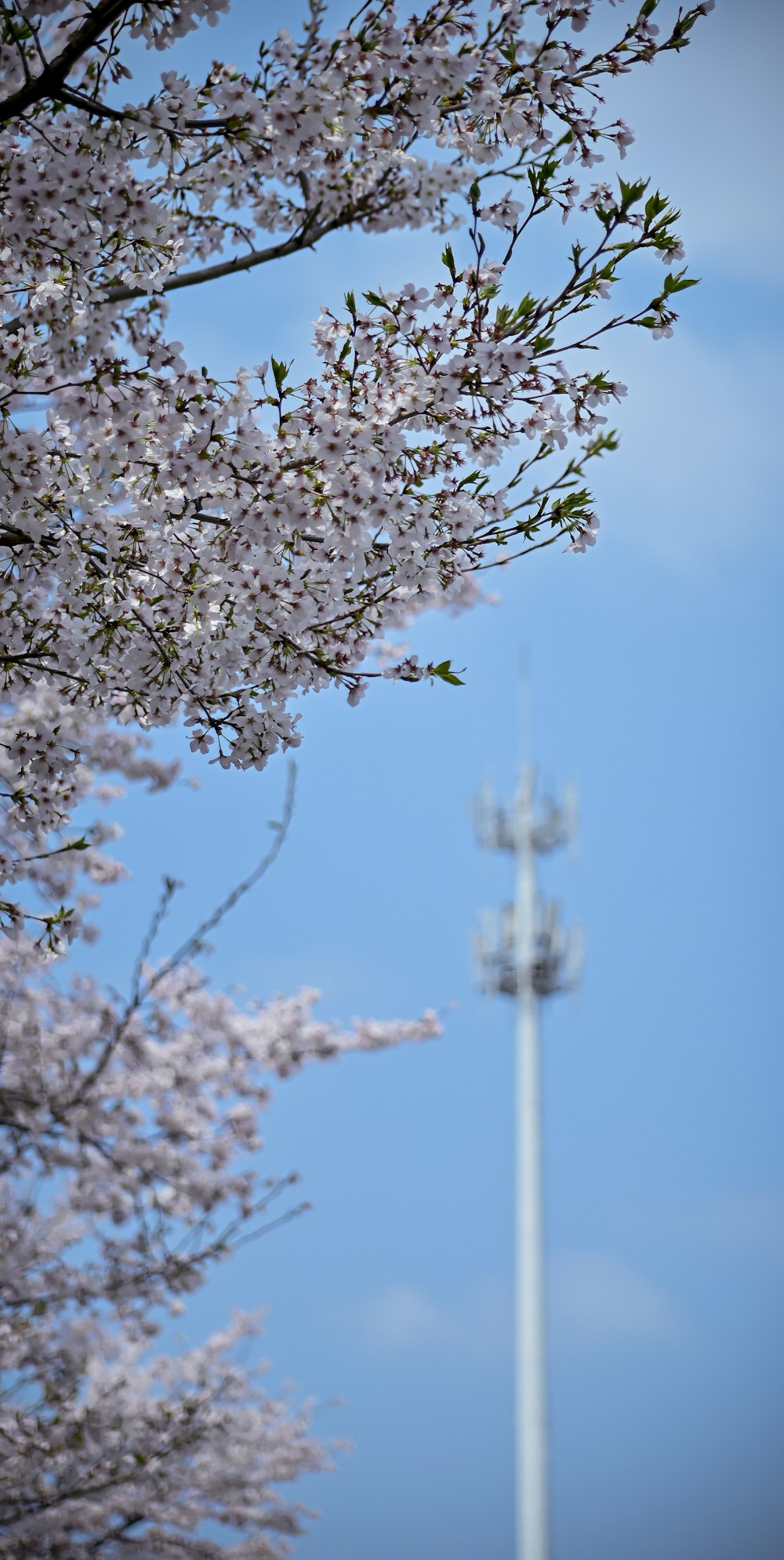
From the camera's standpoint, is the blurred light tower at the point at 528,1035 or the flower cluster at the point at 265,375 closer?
the flower cluster at the point at 265,375

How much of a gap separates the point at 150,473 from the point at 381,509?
1.85ft

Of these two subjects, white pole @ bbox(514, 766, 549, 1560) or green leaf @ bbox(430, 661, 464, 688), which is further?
white pole @ bbox(514, 766, 549, 1560)

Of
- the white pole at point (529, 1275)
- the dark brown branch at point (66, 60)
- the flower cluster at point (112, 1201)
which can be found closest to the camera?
the dark brown branch at point (66, 60)

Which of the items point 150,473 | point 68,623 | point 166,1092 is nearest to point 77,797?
point 68,623

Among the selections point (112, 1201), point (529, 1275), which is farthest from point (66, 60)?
point (529, 1275)

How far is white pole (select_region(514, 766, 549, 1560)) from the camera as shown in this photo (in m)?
10.3

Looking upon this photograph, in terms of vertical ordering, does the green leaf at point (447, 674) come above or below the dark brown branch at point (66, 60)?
below

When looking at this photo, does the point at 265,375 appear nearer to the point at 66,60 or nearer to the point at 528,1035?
the point at 66,60

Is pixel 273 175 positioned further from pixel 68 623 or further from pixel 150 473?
pixel 68 623

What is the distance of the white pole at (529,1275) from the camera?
33.8 feet

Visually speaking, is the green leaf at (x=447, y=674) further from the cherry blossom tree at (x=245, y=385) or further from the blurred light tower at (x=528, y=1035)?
the blurred light tower at (x=528, y=1035)

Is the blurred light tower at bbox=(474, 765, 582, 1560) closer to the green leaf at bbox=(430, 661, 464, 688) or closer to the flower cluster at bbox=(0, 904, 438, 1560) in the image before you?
the flower cluster at bbox=(0, 904, 438, 1560)

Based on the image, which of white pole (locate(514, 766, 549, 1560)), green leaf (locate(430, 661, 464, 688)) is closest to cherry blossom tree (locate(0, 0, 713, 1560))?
green leaf (locate(430, 661, 464, 688))

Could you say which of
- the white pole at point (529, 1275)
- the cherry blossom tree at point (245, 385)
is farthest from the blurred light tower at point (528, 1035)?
the cherry blossom tree at point (245, 385)
